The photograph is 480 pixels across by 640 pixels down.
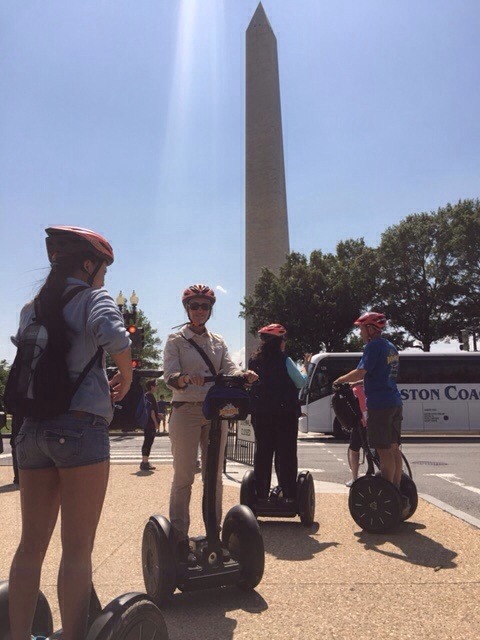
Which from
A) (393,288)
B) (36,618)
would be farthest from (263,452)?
(393,288)

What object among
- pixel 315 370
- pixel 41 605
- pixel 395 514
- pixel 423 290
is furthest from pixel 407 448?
pixel 423 290

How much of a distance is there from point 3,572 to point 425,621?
2.80m

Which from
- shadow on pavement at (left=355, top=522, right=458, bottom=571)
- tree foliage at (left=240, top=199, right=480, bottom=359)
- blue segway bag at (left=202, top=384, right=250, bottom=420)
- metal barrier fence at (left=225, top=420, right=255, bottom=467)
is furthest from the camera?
tree foliage at (left=240, top=199, right=480, bottom=359)

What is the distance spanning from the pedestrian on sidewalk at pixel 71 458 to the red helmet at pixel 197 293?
166 centimetres

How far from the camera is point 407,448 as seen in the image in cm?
1570

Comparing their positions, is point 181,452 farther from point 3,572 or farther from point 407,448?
point 407,448

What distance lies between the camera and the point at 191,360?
3.93 metres

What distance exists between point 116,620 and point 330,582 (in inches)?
77.9

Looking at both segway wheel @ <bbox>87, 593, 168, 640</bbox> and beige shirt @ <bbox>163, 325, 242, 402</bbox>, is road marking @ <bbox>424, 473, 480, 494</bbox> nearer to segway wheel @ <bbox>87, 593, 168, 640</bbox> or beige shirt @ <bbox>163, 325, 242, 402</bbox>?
beige shirt @ <bbox>163, 325, 242, 402</bbox>

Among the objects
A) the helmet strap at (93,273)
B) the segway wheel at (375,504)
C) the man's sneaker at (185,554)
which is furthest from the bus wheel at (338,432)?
the helmet strap at (93,273)

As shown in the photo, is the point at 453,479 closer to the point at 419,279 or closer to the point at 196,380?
the point at 196,380

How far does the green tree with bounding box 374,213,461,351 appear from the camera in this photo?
35969mm

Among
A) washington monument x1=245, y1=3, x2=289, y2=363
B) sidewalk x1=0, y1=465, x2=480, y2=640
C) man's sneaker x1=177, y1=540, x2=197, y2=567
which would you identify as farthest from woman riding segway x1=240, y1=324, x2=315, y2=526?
washington monument x1=245, y1=3, x2=289, y2=363

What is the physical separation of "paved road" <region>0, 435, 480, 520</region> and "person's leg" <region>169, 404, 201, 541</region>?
3.62 m
